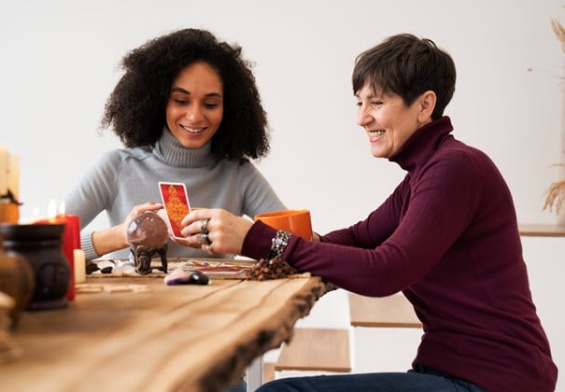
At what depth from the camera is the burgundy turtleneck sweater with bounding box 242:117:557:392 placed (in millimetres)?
1286

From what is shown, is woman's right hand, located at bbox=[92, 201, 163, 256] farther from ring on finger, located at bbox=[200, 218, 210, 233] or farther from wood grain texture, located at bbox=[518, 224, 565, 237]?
wood grain texture, located at bbox=[518, 224, 565, 237]

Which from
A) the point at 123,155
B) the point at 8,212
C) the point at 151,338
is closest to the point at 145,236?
the point at 8,212

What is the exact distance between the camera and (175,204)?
1.54 meters

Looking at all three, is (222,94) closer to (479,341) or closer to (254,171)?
(254,171)

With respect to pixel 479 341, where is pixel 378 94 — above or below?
above

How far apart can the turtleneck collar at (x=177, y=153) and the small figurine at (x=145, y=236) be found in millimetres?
790

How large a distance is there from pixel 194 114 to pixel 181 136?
0.07 metres

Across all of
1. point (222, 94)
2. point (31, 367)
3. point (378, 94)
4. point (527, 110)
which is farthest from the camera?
point (527, 110)

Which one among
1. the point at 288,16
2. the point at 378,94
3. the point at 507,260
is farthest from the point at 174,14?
the point at 507,260

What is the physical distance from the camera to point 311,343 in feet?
10.6

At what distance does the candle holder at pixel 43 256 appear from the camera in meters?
0.85

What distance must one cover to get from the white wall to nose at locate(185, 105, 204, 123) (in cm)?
151

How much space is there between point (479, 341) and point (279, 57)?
8.16 ft

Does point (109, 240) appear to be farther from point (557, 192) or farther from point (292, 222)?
point (557, 192)
